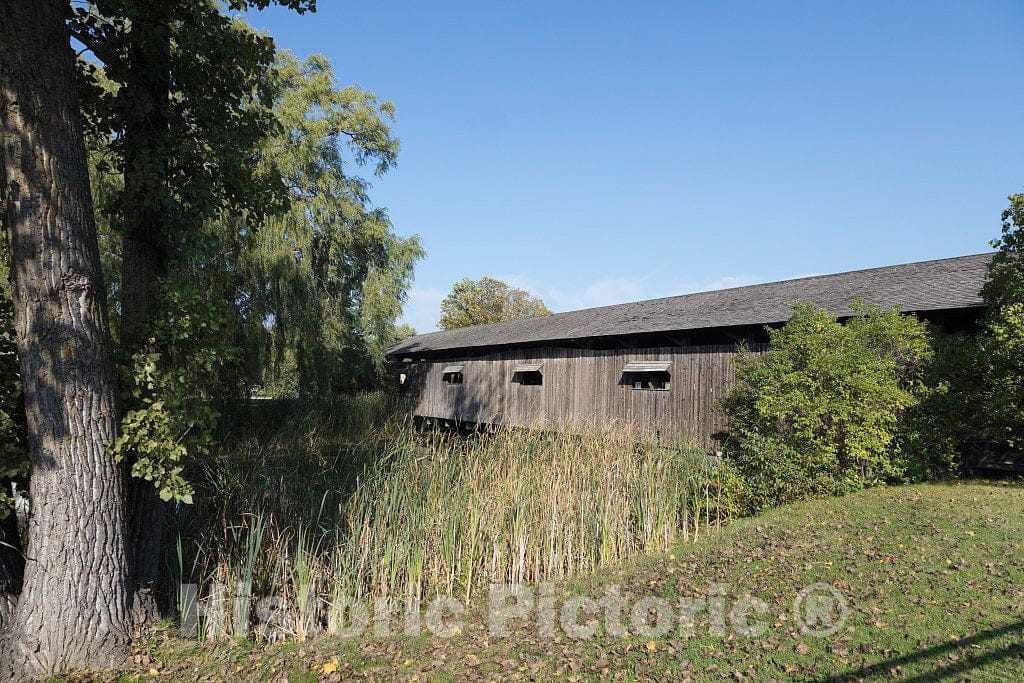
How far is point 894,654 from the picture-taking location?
373cm

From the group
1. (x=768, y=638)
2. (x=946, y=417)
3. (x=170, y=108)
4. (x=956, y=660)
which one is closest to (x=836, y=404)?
(x=946, y=417)

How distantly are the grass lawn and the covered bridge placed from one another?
4.25 meters

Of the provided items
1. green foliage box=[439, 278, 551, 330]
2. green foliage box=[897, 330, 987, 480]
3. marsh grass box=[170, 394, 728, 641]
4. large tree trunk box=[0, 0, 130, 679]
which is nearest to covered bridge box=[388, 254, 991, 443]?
green foliage box=[897, 330, 987, 480]

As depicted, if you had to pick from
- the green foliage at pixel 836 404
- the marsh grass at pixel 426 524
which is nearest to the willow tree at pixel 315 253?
the marsh grass at pixel 426 524

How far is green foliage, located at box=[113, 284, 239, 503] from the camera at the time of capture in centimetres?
416

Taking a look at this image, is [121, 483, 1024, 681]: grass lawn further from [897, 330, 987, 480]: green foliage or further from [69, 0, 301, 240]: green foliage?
[69, 0, 301, 240]: green foliage

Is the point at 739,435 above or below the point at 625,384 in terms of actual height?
below

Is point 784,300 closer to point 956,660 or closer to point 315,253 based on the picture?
point 956,660

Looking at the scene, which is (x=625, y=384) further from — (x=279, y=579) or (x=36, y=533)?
(x=36, y=533)

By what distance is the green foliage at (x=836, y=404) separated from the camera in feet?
27.1

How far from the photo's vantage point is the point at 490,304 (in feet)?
144

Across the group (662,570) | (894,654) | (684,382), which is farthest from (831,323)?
(894,654)

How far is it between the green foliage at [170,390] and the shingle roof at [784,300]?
8.22 meters

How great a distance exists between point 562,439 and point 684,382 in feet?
13.2
